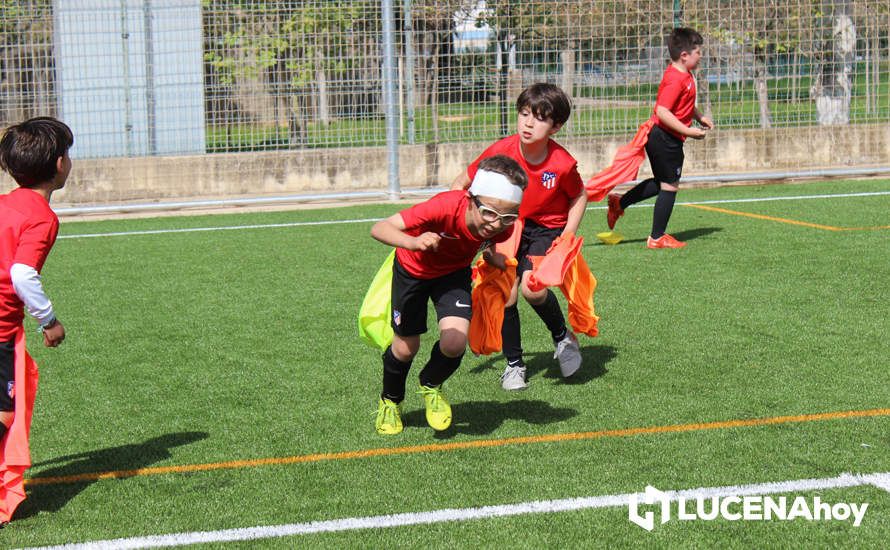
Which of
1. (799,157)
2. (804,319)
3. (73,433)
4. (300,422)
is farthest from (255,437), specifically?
(799,157)

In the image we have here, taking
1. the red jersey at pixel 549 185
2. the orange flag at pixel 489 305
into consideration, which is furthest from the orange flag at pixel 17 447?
the red jersey at pixel 549 185

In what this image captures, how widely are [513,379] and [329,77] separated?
32.9ft

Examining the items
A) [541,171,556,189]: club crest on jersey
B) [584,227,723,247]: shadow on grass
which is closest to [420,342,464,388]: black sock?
[541,171,556,189]: club crest on jersey

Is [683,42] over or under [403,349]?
over

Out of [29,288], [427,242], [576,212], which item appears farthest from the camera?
[576,212]

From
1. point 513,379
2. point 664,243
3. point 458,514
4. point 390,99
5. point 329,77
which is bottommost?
point 458,514

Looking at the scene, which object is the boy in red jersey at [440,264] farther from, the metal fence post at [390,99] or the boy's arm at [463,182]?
the metal fence post at [390,99]

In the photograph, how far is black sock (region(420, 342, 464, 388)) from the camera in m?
5.19

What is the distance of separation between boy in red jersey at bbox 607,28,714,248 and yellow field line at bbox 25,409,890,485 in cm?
521

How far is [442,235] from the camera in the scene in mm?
4848

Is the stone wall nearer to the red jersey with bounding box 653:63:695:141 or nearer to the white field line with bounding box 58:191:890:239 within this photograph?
the white field line with bounding box 58:191:890:239

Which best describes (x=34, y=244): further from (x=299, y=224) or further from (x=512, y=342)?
(x=299, y=224)

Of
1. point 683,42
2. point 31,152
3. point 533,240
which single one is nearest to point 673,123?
point 683,42

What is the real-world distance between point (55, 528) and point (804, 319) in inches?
190
